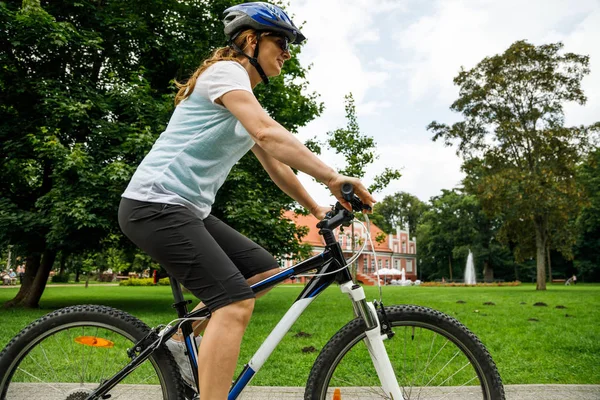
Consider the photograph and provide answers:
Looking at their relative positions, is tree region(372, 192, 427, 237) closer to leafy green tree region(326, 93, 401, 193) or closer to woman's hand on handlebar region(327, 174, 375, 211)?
leafy green tree region(326, 93, 401, 193)

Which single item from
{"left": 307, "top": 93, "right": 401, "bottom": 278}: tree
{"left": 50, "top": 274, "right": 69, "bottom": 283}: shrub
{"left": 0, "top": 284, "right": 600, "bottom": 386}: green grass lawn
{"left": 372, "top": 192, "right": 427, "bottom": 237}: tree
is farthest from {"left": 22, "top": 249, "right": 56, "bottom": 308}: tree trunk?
{"left": 372, "top": 192, "right": 427, "bottom": 237}: tree

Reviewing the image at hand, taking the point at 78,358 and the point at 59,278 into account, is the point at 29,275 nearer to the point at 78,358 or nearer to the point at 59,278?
the point at 78,358

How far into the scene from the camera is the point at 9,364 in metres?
2.28

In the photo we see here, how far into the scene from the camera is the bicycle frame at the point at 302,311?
222cm

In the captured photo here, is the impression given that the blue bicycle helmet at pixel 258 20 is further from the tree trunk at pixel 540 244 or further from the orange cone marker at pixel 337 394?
the tree trunk at pixel 540 244

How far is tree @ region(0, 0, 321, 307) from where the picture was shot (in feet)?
41.2

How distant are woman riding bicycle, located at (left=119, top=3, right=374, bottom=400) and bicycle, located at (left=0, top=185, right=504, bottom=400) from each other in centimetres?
15

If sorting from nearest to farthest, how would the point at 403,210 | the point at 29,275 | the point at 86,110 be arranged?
the point at 86,110, the point at 29,275, the point at 403,210

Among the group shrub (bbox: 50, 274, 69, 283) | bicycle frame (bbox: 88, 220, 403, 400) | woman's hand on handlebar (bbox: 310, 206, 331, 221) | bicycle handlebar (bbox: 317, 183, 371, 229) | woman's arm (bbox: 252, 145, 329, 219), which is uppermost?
woman's arm (bbox: 252, 145, 329, 219)

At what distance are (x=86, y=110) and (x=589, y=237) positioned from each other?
55369mm

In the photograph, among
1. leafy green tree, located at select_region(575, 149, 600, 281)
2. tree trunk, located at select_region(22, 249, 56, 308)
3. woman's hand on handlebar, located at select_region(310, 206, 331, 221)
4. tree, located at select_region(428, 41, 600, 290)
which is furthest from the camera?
leafy green tree, located at select_region(575, 149, 600, 281)

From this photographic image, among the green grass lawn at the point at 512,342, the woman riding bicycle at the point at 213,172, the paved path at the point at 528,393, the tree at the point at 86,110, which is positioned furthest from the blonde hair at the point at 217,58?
the tree at the point at 86,110

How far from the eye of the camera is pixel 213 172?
2.17 m

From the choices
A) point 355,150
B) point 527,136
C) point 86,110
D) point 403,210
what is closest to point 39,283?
point 86,110
